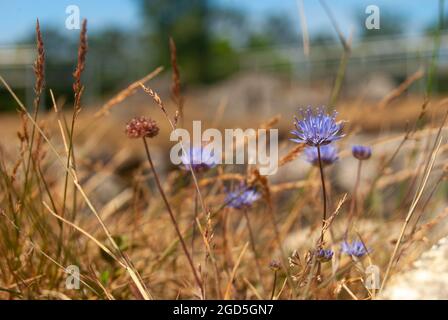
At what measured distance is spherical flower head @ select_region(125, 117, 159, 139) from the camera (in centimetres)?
84

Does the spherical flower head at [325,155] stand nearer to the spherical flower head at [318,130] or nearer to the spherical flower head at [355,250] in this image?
the spherical flower head at [355,250]

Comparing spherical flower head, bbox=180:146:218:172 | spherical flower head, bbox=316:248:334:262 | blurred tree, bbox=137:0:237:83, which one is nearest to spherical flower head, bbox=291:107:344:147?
spherical flower head, bbox=316:248:334:262

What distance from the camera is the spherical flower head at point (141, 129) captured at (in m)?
0.84

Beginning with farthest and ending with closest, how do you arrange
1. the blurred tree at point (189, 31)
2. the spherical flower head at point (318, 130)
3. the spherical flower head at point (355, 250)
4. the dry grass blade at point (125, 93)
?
the blurred tree at point (189, 31)
the dry grass blade at point (125, 93)
the spherical flower head at point (355, 250)
the spherical flower head at point (318, 130)

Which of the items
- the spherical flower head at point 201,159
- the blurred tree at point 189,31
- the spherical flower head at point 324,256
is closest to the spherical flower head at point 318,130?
the spherical flower head at point 324,256

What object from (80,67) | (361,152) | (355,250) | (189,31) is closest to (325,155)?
(361,152)

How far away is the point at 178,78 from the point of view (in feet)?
3.27

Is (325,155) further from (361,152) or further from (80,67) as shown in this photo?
(80,67)

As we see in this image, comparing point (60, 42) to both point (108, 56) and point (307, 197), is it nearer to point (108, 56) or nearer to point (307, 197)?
point (108, 56)

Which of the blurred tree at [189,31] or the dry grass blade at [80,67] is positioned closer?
the dry grass blade at [80,67]

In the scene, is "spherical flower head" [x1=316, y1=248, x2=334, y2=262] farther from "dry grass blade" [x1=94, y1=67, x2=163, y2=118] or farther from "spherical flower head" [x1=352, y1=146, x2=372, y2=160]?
"dry grass blade" [x1=94, y1=67, x2=163, y2=118]

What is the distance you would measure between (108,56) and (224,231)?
14.0m
